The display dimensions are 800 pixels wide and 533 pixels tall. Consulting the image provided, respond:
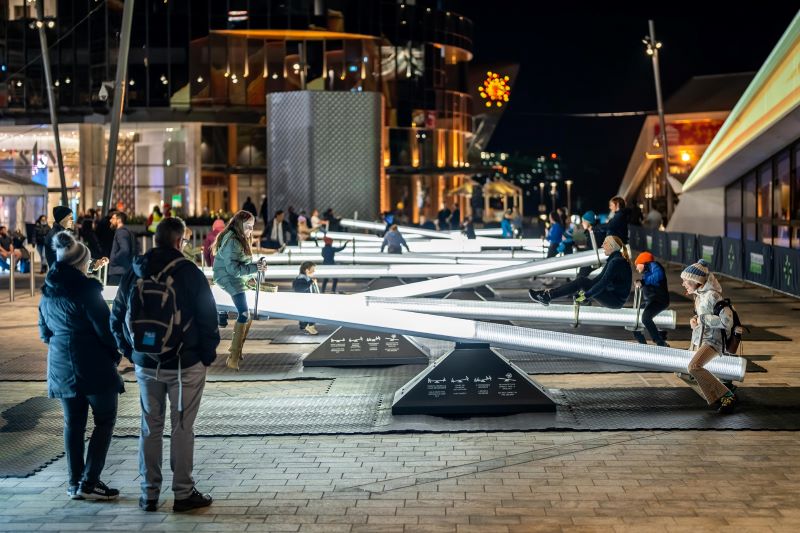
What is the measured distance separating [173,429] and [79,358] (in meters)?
0.79

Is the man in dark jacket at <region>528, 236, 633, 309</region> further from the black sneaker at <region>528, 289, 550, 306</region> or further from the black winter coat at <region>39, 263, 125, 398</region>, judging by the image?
the black winter coat at <region>39, 263, 125, 398</region>

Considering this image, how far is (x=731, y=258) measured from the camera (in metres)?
29.7

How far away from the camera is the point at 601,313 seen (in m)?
14.3

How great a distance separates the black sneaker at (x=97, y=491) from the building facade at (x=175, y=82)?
49865mm

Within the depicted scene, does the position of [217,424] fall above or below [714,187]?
below

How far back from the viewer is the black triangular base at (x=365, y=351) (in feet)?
47.6

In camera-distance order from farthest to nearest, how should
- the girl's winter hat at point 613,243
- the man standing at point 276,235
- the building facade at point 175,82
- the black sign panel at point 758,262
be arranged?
the building facade at point 175,82 < the man standing at point 276,235 < the black sign panel at point 758,262 < the girl's winter hat at point 613,243

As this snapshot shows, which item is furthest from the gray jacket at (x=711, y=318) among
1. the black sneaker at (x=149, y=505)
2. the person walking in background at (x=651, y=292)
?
the black sneaker at (x=149, y=505)

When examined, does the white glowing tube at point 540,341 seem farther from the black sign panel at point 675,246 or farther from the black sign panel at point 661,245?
the black sign panel at point 661,245

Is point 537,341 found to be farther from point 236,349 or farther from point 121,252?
point 121,252

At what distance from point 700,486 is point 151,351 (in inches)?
152

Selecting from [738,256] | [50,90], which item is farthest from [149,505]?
[50,90]

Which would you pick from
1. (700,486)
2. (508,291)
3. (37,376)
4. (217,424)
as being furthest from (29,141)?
(700,486)

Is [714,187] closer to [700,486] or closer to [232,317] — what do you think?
[232,317]
